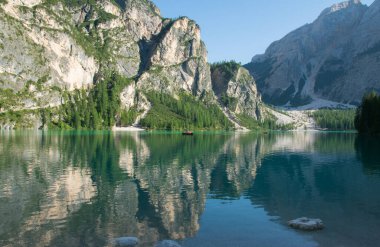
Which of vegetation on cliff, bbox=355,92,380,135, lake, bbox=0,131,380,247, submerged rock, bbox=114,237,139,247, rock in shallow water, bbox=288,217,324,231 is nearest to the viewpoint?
submerged rock, bbox=114,237,139,247

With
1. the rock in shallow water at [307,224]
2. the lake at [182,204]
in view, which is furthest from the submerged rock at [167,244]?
the rock in shallow water at [307,224]

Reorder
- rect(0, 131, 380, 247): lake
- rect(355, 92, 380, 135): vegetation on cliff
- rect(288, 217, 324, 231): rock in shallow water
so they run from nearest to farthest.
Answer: rect(0, 131, 380, 247): lake, rect(288, 217, 324, 231): rock in shallow water, rect(355, 92, 380, 135): vegetation on cliff

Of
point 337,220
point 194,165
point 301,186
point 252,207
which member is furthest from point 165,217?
point 194,165

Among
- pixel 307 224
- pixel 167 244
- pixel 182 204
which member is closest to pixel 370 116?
pixel 182 204

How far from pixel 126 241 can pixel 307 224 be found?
49.6ft

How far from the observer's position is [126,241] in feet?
84.5

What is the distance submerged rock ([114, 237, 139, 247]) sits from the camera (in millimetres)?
25359

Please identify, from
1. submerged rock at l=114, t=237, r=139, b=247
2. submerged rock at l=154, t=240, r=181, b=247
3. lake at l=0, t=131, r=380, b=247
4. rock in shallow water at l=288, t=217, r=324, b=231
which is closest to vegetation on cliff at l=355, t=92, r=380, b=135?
lake at l=0, t=131, r=380, b=247

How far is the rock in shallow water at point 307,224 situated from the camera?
2994 cm

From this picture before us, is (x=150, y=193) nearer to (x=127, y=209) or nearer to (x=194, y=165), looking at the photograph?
(x=127, y=209)

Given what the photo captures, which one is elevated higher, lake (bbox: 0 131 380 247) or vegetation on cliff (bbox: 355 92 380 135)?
vegetation on cliff (bbox: 355 92 380 135)

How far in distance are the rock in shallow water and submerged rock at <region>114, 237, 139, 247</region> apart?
1365 centimetres

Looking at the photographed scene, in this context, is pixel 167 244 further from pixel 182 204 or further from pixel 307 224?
pixel 182 204

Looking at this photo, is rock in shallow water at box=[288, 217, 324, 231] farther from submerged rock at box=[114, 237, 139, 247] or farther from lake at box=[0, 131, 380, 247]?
submerged rock at box=[114, 237, 139, 247]
